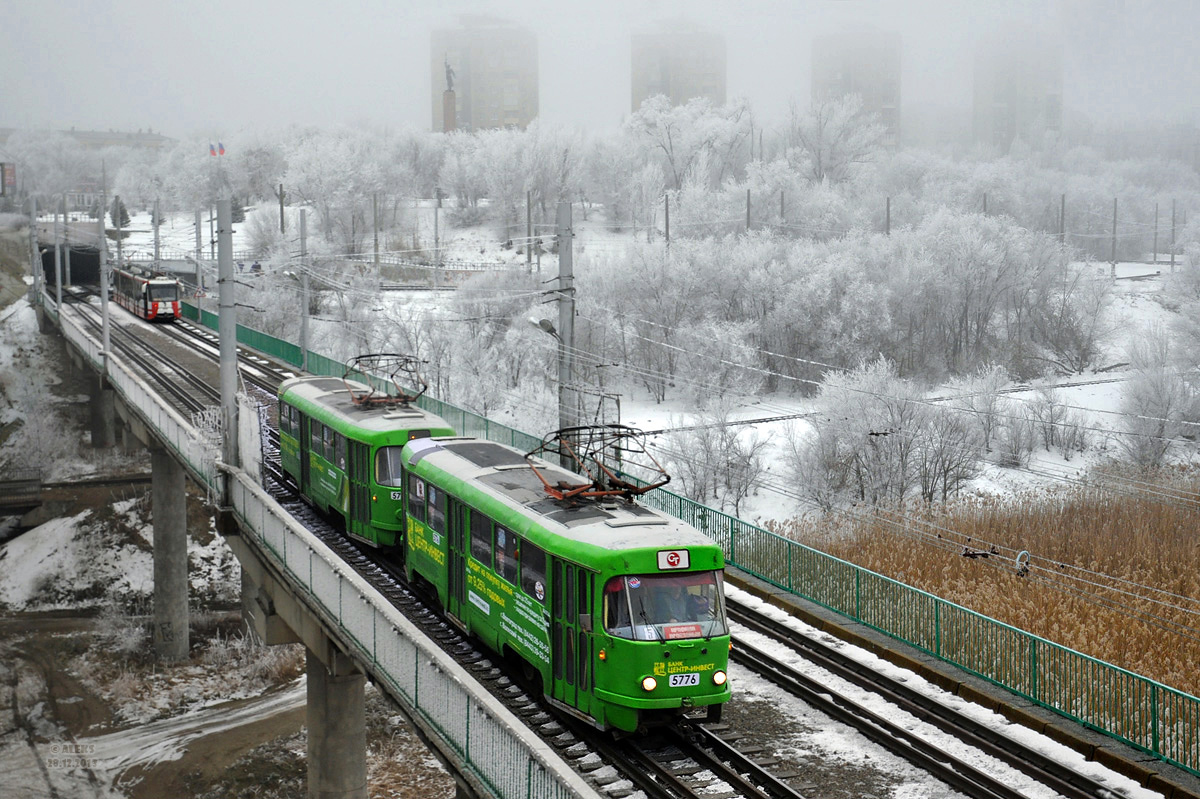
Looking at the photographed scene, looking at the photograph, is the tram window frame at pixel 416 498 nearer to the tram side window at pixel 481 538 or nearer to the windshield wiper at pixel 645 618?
the tram side window at pixel 481 538

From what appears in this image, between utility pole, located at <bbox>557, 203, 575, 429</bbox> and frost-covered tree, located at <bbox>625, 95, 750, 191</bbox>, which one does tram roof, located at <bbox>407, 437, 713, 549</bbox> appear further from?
frost-covered tree, located at <bbox>625, 95, 750, 191</bbox>

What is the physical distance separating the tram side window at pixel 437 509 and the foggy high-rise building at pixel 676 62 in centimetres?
16581

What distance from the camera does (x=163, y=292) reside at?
59.8 m

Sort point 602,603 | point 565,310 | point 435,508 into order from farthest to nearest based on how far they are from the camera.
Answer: point 565,310 → point 435,508 → point 602,603

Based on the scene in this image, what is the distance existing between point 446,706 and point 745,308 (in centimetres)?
5541

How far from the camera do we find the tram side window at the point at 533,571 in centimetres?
1332

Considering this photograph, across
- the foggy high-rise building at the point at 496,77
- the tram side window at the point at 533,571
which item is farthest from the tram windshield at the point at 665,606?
the foggy high-rise building at the point at 496,77

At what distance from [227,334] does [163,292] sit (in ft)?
132

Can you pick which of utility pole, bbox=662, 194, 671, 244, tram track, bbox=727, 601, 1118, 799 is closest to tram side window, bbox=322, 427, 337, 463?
tram track, bbox=727, 601, 1118, 799

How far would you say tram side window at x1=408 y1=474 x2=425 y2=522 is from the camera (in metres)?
17.4

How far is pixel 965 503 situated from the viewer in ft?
129

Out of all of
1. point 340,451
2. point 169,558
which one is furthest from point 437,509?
point 169,558

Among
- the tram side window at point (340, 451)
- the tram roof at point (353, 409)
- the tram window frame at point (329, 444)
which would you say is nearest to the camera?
the tram roof at point (353, 409)

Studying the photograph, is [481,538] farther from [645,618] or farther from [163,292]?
[163,292]
